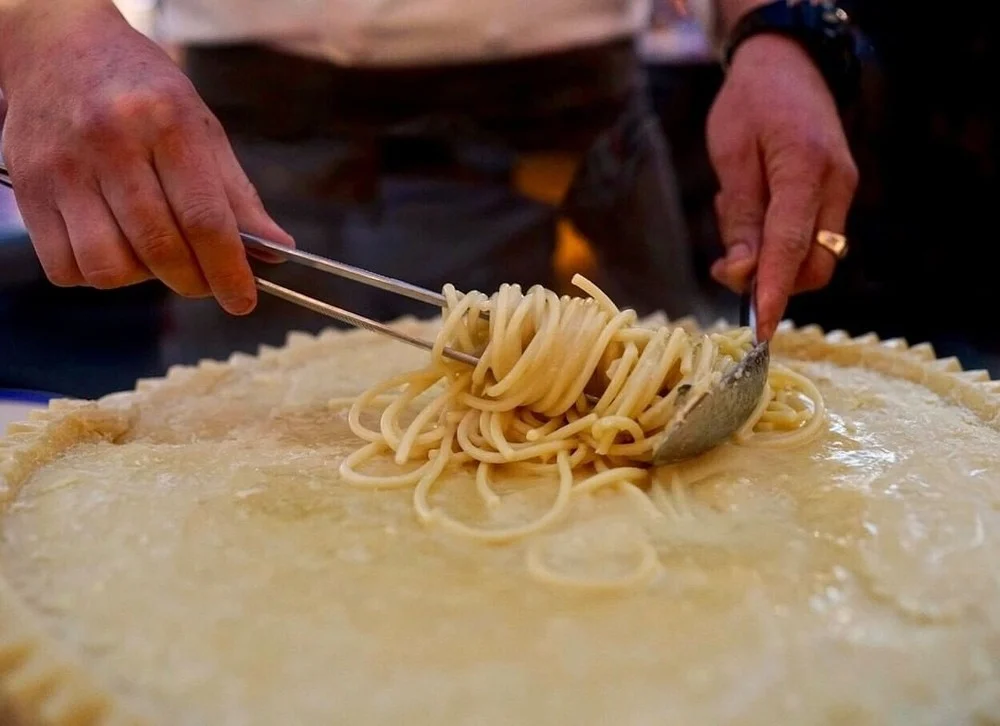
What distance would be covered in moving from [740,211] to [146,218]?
188cm

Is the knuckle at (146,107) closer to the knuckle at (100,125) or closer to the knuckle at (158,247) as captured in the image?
the knuckle at (100,125)

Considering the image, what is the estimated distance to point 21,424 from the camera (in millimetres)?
2676

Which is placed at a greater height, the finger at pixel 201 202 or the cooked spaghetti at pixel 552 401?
the finger at pixel 201 202

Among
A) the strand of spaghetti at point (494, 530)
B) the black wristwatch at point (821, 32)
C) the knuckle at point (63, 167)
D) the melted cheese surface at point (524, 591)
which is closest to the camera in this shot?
the melted cheese surface at point (524, 591)

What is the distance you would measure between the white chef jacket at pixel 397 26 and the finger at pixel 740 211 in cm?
104

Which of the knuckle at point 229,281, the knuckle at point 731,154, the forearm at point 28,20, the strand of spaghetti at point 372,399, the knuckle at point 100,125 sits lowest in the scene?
the strand of spaghetti at point 372,399

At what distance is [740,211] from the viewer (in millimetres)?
3156

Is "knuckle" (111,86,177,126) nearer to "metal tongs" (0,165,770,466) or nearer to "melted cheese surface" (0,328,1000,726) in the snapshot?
"metal tongs" (0,165,770,466)

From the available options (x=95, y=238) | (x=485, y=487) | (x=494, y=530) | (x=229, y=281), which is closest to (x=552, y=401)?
(x=485, y=487)

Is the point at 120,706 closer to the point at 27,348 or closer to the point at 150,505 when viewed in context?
the point at 150,505

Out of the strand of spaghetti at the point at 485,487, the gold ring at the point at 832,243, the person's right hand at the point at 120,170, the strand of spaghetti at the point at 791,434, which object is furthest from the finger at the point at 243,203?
the gold ring at the point at 832,243

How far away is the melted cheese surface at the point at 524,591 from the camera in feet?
5.22

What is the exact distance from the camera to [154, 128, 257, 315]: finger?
7.38ft

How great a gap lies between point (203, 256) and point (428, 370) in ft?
2.16
